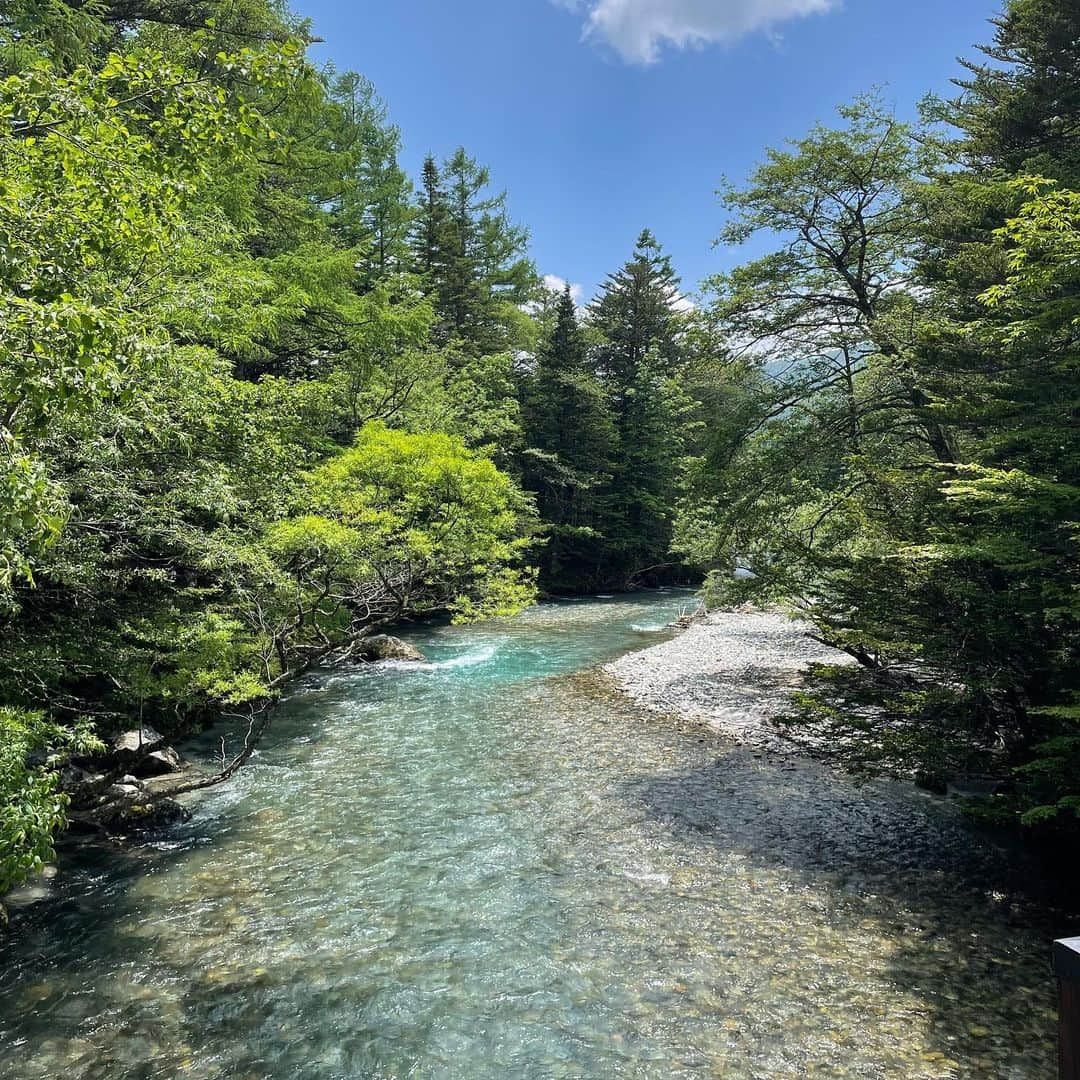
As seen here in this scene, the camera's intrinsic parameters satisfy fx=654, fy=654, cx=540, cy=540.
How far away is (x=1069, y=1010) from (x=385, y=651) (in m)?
16.7

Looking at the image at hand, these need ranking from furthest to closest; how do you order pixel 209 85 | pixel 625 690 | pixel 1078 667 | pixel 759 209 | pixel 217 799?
pixel 625 690 < pixel 759 209 < pixel 217 799 < pixel 1078 667 < pixel 209 85

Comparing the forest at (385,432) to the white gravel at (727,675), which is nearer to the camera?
the forest at (385,432)

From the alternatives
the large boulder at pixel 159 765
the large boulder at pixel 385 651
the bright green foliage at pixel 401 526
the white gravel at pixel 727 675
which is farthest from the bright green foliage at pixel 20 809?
the large boulder at pixel 385 651

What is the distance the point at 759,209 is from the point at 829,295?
2.00 metres

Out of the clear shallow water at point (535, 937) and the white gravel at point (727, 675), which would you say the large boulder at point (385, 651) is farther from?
the clear shallow water at point (535, 937)

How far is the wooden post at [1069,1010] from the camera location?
5.20 ft

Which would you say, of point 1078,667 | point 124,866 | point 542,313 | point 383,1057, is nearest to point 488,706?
point 124,866

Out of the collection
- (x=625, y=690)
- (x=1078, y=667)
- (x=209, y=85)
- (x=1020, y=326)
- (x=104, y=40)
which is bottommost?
(x=625, y=690)

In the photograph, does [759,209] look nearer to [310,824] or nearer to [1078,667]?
[1078,667]

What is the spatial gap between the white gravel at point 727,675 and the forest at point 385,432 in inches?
85.4

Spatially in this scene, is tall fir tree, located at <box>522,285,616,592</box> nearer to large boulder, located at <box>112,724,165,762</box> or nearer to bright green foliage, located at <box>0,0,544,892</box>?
bright green foliage, located at <box>0,0,544,892</box>

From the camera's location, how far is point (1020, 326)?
604 centimetres

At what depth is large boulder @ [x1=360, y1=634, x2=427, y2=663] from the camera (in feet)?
56.1

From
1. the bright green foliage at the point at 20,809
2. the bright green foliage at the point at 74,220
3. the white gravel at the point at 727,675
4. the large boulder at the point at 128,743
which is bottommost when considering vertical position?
the white gravel at the point at 727,675
